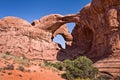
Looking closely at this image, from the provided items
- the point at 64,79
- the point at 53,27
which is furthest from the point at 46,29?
the point at 64,79

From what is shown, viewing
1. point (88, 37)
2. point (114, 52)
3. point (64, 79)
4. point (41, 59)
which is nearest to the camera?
point (64, 79)

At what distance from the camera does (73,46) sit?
1887 inches

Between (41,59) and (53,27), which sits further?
(53,27)

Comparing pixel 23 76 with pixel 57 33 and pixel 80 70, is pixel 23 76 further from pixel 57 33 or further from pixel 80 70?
pixel 57 33

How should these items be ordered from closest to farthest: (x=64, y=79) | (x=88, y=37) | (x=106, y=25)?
(x=64, y=79) < (x=106, y=25) < (x=88, y=37)

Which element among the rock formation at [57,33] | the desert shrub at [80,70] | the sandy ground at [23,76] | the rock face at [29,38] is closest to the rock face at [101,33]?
the rock formation at [57,33]

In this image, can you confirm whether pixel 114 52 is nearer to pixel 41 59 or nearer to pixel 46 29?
pixel 41 59

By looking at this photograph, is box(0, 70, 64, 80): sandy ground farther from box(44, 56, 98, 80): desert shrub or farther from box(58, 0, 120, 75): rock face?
box(58, 0, 120, 75): rock face

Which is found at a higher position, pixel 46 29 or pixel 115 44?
pixel 46 29

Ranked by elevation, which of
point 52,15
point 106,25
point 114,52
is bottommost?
point 114,52

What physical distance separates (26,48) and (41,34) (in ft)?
12.6

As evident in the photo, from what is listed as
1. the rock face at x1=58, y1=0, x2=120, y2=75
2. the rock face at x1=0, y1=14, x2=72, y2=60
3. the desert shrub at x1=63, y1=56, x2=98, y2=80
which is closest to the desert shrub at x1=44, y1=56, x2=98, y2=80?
the desert shrub at x1=63, y1=56, x2=98, y2=80

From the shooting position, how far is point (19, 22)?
46594mm

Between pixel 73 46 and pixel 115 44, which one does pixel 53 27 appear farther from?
pixel 115 44
